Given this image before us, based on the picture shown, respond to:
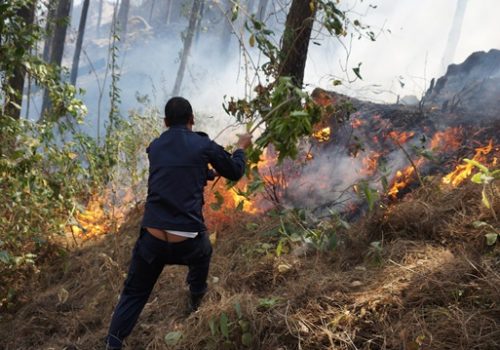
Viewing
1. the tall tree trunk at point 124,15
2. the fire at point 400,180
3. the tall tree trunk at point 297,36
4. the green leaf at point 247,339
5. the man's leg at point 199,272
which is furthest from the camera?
the tall tree trunk at point 124,15

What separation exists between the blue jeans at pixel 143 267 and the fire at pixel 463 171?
2927 millimetres

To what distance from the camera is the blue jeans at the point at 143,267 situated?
10.8 feet

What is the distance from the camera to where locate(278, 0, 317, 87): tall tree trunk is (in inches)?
209

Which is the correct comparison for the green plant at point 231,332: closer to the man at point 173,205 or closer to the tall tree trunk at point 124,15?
the man at point 173,205

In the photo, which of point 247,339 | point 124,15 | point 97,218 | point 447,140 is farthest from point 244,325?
point 124,15

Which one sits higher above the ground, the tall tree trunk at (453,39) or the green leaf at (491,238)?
the tall tree trunk at (453,39)

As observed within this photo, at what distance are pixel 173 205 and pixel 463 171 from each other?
3370mm

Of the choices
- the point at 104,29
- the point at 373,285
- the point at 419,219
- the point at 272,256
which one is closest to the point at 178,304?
the point at 272,256

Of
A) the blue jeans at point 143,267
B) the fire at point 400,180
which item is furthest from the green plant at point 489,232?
the blue jeans at point 143,267

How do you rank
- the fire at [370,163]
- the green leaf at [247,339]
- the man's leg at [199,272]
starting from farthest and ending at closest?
the fire at [370,163], the man's leg at [199,272], the green leaf at [247,339]

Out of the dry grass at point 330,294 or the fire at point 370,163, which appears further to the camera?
the fire at point 370,163

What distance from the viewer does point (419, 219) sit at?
4195mm

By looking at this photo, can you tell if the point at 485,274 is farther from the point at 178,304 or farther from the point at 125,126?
the point at 125,126

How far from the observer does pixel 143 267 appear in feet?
11.0
